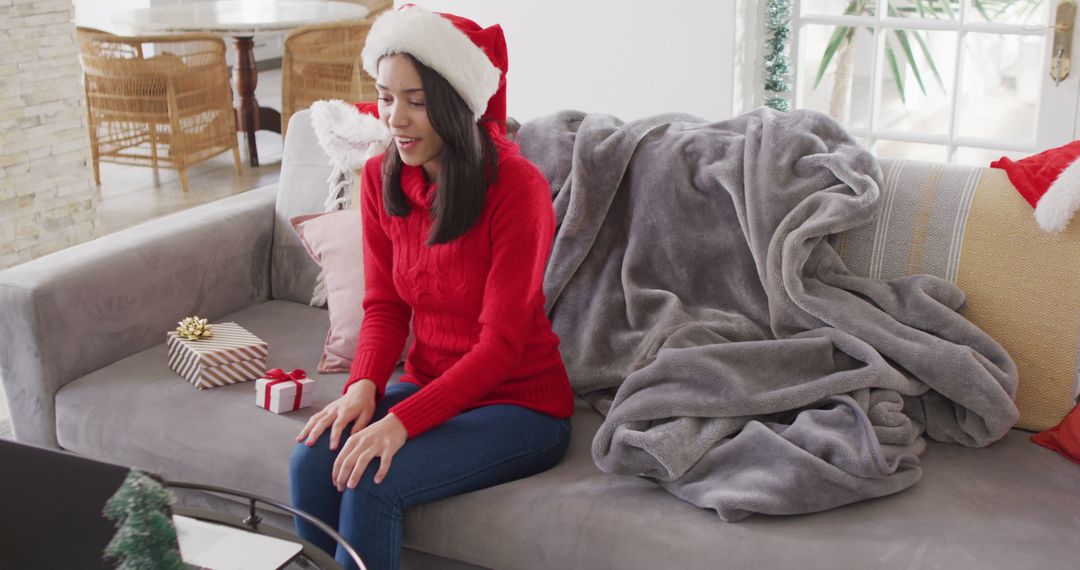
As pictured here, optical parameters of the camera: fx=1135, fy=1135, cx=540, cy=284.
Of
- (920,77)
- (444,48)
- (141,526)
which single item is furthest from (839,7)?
(141,526)

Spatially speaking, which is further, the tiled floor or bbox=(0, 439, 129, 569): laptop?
the tiled floor

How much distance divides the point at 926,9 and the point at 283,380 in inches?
87.1

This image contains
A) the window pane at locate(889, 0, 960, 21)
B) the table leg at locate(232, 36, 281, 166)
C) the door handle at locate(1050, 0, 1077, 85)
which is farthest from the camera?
the table leg at locate(232, 36, 281, 166)

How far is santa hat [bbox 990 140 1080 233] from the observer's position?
1896 mm

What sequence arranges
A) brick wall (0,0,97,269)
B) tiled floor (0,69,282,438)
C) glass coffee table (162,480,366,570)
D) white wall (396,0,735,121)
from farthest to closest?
1. tiled floor (0,69,282,438)
2. brick wall (0,0,97,269)
3. white wall (396,0,735,121)
4. glass coffee table (162,480,366,570)

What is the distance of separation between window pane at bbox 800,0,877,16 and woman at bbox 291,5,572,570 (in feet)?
5.94

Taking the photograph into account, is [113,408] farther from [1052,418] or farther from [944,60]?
[944,60]

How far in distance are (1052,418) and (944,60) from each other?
1.65m

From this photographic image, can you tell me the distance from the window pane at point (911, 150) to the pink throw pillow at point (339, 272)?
1804 mm

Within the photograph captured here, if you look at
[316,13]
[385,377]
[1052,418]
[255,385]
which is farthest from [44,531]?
[316,13]

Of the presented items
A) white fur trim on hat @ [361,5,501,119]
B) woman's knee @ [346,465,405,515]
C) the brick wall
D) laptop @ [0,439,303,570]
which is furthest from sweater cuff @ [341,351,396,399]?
the brick wall

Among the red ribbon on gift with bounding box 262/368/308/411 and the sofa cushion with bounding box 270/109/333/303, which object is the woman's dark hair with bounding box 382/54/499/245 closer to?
the red ribbon on gift with bounding box 262/368/308/411

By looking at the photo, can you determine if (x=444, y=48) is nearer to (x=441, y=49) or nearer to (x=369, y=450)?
(x=441, y=49)

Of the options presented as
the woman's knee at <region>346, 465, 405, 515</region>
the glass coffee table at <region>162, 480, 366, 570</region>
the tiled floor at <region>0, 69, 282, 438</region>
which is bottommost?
the tiled floor at <region>0, 69, 282, 438</region>
